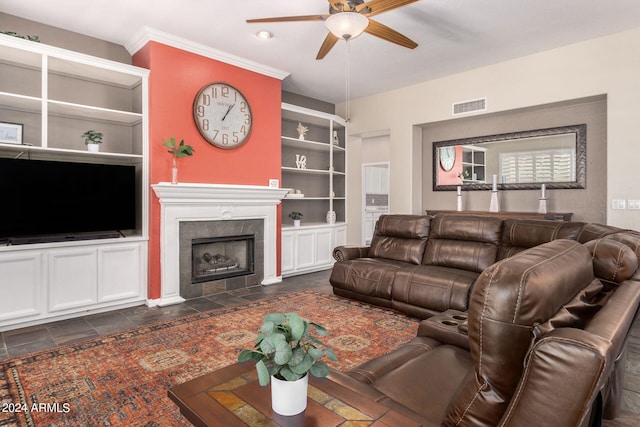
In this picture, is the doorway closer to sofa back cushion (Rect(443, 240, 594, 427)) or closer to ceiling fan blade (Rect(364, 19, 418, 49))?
ceiling fan blade (Rect(364, 19, 418, 49))

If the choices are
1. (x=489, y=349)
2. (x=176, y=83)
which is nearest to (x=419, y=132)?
(x=176, y=83)

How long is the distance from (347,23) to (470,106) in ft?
10.2

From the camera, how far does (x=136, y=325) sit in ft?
11.3

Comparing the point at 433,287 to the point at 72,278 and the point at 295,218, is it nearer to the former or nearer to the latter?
the point at 295,218

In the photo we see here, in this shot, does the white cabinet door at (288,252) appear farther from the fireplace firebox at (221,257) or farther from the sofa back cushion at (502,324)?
the sofa back cushion at (502,324)

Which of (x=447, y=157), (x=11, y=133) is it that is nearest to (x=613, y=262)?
(x=447, y=157)

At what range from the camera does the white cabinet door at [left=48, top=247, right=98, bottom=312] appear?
353cm

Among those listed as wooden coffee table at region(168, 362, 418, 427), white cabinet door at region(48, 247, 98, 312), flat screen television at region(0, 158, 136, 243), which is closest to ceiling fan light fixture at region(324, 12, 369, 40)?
wooden coffee table at region(168, 362, 418, 427)

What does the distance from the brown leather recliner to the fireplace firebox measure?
3.45m

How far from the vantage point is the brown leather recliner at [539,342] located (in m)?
0.80

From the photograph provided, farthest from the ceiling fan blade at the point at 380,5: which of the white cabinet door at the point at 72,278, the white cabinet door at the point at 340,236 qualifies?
the white cabinet door at the point at 340,236

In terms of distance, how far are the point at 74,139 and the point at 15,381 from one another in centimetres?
262

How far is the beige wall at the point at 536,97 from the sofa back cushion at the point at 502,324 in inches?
156

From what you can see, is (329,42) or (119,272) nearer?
(329,42)
